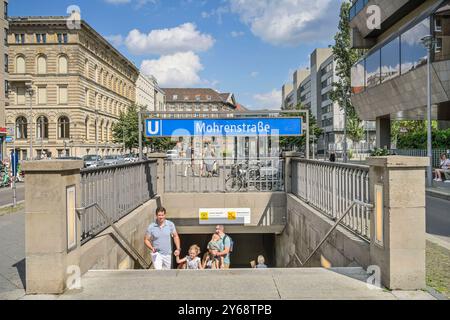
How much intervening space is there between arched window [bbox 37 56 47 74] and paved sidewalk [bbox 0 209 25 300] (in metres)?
52.8

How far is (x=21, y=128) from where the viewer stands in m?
57.0

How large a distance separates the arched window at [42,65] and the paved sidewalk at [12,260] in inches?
2078

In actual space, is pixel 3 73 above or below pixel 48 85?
below

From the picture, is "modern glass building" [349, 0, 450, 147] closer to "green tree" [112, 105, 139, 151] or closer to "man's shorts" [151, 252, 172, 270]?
"man's shorts" [151, 252, 172, 270]

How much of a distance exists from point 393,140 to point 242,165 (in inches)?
2003

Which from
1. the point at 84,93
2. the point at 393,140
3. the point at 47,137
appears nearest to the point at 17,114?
the point at 47,137

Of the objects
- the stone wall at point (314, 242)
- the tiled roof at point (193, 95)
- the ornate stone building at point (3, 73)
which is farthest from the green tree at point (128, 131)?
the tiled roof at point (193, 95)

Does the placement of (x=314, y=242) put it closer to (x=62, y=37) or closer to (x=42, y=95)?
(x=62, y=37)

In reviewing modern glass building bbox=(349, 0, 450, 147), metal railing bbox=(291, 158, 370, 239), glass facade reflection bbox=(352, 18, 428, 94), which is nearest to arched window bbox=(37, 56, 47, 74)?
modern glass building bbox=(349, 0, 450, 147)

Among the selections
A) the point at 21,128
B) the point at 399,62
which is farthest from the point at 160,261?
the point at 21,128

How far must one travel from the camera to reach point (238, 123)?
→ 427 inches

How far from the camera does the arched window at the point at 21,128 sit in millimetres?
56600

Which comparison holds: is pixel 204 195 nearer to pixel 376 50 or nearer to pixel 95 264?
pixel 95 264

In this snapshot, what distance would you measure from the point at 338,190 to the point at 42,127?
189 feet
